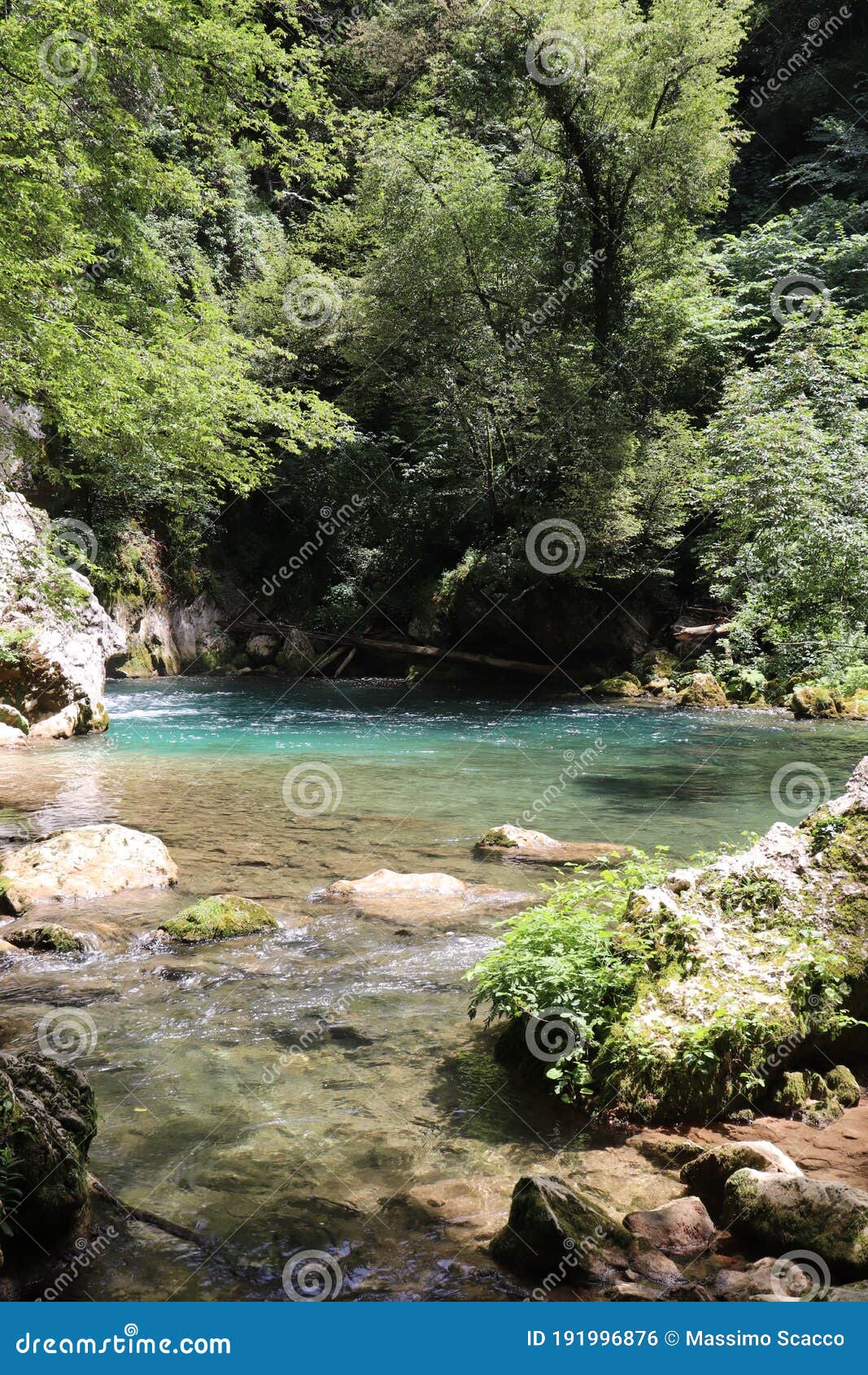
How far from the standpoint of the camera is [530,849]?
8.48 meters

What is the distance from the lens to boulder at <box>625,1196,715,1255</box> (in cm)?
297

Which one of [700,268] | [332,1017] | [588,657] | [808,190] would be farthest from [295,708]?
[808,190]

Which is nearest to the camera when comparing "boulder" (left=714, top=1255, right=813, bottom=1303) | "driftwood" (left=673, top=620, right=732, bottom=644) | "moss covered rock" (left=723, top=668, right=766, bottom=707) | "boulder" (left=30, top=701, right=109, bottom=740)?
"boulder" (left=714, top=1255, right=813, bottom=1303)

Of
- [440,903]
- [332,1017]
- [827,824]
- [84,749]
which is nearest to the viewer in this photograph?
[827,824]

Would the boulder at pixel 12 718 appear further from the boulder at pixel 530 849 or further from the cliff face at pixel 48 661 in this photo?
the boulder at pixel 530 849

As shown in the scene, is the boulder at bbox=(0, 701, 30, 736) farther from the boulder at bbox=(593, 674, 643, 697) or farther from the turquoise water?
the boulder at bbox=(593, 674, 643, 697)

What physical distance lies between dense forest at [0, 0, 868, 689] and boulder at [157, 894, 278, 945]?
459cm

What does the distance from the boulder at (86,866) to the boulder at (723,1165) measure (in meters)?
5.09

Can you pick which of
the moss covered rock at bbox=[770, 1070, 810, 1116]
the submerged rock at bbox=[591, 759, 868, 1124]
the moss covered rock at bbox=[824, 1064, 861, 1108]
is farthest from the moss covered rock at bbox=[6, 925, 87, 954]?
the moss covered rock at bbox=[824, 1064, 861, 1108]

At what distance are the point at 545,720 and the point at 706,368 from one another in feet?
44.3

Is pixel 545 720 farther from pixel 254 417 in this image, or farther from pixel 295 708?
pixel 254 417

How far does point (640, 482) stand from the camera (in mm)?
22062

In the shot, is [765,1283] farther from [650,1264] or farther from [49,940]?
[49,940]

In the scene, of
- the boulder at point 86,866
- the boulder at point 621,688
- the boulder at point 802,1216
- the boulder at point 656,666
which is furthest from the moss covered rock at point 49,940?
the boulder at point 656,666
